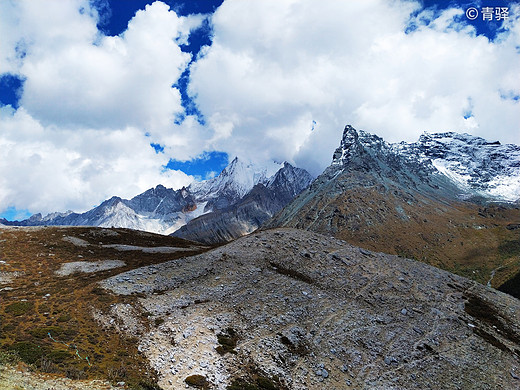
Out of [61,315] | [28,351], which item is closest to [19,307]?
[61,315]

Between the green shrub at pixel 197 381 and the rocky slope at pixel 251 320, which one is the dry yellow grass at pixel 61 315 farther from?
the green shrub at pixel 197 381

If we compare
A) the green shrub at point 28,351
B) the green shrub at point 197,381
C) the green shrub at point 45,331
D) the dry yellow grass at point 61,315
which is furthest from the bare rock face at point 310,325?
the green shrub at point 28,351

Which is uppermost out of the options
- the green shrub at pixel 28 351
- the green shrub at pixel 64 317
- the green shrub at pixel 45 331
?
the green shrub at pixel 64 317

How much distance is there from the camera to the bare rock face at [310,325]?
1238 inches

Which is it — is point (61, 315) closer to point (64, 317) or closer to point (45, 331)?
point (64, 317)

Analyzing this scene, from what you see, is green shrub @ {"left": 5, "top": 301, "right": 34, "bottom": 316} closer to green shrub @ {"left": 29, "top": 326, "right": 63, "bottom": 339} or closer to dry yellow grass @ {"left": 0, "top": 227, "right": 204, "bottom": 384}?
dry yellow grass @ {"left": 0, "top": 227, "right": 204, "bottom": 384}

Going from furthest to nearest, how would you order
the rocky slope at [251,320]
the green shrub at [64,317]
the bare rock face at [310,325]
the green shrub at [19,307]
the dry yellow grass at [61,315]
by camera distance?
the green shrub at [19,307]
the green shrub at [64,317]
the bare rock face at [310,325]
the rocky slope at [251,320]
the dry yellow grass at [61,315]

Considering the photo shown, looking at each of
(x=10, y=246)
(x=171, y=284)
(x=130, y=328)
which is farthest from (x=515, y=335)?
(x=10, y=246)

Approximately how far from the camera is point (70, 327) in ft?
100

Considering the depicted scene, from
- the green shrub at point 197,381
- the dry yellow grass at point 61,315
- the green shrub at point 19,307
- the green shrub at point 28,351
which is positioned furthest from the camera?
the green shrub at point 19,307

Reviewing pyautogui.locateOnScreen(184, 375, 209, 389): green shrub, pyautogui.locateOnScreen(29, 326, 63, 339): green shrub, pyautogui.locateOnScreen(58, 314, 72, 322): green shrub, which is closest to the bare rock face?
pyautogui.locateOnScreen(184, 375, 209, 389): green shrub

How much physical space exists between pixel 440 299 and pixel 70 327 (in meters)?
62.2

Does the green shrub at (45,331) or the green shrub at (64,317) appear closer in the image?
the green shrub at (45,331)

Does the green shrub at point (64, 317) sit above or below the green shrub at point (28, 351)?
above
